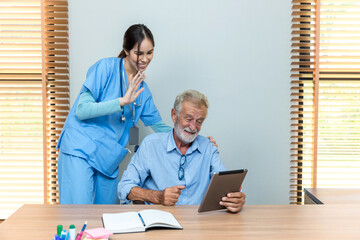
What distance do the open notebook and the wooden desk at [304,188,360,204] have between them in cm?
98

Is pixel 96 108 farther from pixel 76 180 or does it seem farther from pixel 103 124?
pixel 76 180

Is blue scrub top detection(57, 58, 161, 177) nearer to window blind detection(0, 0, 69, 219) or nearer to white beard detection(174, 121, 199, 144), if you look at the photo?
white beard detection(174, 121, 199, 144)

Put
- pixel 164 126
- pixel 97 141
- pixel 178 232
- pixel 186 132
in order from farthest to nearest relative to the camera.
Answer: pixel 164 126 < pixel 97 141 < pixel 186 132 < pixel 178 232

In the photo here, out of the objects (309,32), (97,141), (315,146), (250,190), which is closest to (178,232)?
(97,141)

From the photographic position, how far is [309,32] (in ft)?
9.70

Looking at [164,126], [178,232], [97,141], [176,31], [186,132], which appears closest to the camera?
[178,232]

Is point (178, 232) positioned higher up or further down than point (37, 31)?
further down

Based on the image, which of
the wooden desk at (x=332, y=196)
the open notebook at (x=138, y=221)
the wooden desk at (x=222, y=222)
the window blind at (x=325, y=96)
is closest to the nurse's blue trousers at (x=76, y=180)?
the wooden desk at (x=222, y=222)

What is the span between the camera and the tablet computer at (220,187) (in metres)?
1.64

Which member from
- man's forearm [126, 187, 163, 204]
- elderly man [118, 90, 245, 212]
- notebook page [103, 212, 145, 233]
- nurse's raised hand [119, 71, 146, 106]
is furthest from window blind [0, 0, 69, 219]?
notebook page [103, 212, 145, 233]

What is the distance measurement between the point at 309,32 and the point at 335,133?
0.84 m

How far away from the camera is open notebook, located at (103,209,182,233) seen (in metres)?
1.45

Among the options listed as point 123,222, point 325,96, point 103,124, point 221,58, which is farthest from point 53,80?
point 325,96

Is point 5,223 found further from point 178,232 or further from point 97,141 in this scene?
point 97,141
